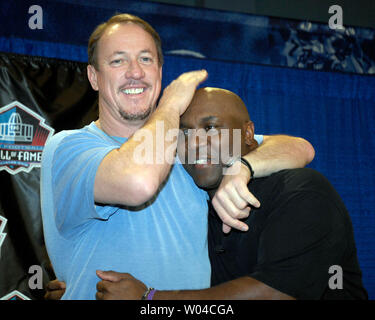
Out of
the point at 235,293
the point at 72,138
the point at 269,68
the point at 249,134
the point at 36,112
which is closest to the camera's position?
the point at 235,293

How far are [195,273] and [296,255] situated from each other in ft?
1.20

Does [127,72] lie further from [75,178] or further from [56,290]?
[56,290]

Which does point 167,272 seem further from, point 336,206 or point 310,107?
point 310,107

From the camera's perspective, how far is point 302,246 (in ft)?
3.86

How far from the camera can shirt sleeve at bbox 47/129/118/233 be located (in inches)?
45.1

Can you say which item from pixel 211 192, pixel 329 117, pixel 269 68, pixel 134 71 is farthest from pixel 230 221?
pixel 329 117

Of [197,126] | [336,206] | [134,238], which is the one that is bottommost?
[134,238]

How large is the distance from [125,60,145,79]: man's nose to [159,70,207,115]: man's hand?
0.13 m

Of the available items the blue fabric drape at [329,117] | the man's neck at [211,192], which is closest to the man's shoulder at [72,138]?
the man's neck at [211,192]

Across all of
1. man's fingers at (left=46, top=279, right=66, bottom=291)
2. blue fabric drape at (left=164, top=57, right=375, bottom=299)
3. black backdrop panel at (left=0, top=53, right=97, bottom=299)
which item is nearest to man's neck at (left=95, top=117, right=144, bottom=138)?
man's fingers at (left=46, top=279, right=66, bottom=291)

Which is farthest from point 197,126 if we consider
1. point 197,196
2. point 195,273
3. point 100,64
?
point 195,273

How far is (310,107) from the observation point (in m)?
3.52

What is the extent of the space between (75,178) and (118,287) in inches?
14.0

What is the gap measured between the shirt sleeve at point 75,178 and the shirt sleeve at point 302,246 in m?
A: 0.53
